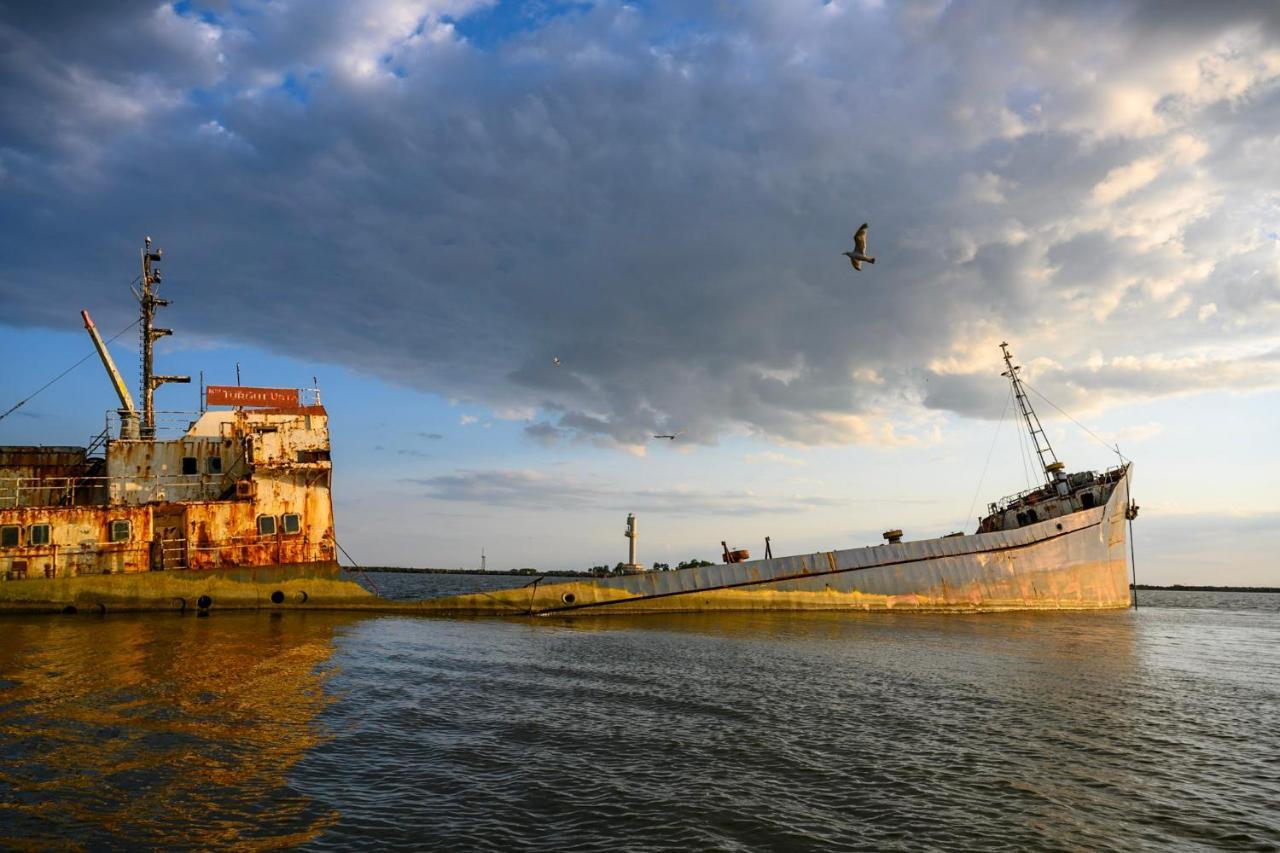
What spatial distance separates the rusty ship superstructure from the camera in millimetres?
32938

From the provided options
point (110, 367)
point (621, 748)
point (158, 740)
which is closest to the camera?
point (158, 740)

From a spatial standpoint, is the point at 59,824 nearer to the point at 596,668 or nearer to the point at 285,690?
the point at 285,690

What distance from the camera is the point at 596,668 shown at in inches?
838

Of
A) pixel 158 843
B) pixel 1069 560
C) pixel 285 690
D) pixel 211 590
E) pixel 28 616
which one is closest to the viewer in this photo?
pixel 158 843

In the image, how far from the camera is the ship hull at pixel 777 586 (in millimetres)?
33531

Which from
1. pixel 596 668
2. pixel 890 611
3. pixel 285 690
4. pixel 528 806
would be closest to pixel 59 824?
pixel 528 806

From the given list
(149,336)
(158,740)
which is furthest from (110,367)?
(158,740)

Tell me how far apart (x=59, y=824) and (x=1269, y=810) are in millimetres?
16813

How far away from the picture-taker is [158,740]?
12445mm

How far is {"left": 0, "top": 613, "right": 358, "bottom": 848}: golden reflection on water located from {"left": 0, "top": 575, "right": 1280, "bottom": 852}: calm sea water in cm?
6

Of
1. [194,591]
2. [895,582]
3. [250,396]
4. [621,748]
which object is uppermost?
[250,396]

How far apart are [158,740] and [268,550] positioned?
1015 inches

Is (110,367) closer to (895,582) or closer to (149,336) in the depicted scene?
(149,336)

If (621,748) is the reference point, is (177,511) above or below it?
above
